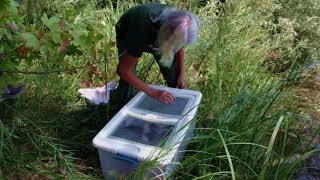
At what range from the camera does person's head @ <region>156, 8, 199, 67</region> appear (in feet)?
8.88

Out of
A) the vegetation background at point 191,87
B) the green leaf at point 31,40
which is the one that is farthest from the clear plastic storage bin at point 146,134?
the green leaf at point 31,40

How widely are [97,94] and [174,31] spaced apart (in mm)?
980

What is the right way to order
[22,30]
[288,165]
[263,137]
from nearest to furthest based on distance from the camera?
[22,30] < [288,165] < [263,137]

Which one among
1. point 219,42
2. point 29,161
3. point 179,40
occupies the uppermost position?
point 179,40

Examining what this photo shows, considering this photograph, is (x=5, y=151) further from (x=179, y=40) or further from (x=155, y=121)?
(x=179, y=40)

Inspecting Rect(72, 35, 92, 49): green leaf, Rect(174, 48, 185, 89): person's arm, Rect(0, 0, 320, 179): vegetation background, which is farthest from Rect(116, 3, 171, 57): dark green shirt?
Rect(72, 35, 92, 49): green leaf

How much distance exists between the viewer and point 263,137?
2643 millimetres

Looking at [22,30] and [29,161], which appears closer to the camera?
[22,30]

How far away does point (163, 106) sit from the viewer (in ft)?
9.62

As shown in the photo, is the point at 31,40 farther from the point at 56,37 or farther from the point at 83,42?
the point at 83,42

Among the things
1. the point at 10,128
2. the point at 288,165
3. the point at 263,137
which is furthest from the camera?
the point at 10,128

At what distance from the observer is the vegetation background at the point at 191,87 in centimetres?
208

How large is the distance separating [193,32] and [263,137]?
79 centimetres

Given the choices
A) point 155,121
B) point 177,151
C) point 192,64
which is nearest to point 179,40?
point 155,121
